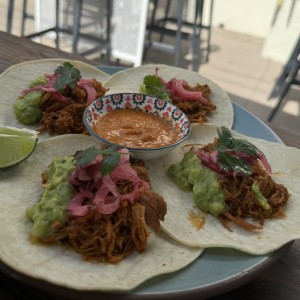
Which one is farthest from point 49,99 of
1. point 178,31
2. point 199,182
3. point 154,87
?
point 178,31

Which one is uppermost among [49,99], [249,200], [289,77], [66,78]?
[66,78]

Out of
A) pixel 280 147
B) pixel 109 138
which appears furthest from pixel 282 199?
pixel 109 138

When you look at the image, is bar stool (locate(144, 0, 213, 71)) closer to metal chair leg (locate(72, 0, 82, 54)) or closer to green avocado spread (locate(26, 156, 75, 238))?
metal chair leg (locate(72, 0, 82, 54))

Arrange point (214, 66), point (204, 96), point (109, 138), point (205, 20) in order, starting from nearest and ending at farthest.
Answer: point (109, 138)
point (204, 96)
point (214, 66)
point (205, 20)

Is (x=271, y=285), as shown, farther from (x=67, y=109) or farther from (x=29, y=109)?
(x=29, y=109)

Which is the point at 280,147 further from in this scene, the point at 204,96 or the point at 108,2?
the point at 108,2

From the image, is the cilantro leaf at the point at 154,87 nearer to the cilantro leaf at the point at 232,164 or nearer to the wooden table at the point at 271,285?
the cilantro leaf at the point at 232,164
